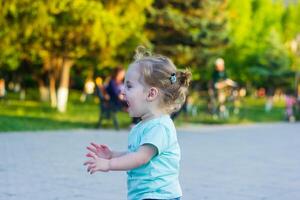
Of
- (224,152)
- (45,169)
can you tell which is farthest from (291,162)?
(45,169)

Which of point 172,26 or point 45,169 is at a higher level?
point 172,26

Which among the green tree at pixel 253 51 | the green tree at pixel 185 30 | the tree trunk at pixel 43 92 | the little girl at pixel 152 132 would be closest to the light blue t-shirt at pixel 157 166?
the little girl at pixel 152 132

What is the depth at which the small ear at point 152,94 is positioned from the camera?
3648mm

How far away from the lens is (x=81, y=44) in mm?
25875

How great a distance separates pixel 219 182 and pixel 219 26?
88.8 ft

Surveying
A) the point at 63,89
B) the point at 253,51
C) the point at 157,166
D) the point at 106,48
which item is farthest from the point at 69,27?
the point at 253,51

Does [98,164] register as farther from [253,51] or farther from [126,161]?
[253,51]

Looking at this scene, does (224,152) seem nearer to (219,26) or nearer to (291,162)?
(291,162)

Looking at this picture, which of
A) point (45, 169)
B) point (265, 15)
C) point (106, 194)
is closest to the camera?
point (106, 194)

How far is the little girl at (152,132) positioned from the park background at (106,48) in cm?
357

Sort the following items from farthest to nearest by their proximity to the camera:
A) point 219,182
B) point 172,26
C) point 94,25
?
point 172,26 → point 94,25 → point 219,182

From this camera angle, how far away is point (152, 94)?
3.66 m

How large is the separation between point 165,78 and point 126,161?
1.60 feet

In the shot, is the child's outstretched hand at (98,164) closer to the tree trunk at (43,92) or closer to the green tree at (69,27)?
the green tree at (69,27)
